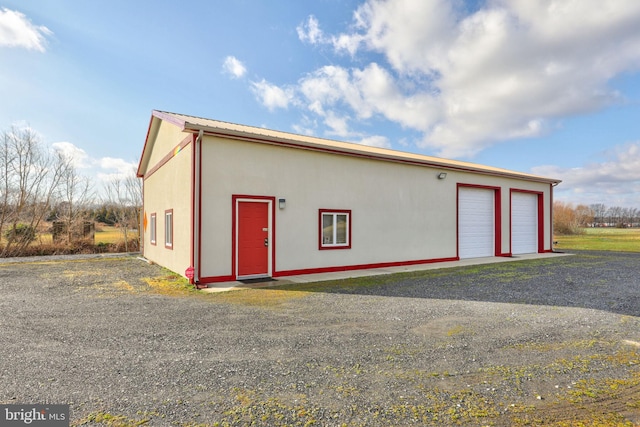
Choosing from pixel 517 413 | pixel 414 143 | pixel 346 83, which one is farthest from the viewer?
pixel 414 143

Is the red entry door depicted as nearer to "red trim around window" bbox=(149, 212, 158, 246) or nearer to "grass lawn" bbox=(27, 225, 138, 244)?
"red trim around window" bbox=(149, 212, 158, 246)

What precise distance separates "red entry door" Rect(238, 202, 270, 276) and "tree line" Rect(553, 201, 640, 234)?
3720cm

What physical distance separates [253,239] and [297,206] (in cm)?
158

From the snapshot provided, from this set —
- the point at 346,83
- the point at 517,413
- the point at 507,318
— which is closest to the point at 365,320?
the point at 507,318

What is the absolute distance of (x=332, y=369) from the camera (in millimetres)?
3219

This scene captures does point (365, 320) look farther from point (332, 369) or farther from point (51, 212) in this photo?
point (51, 212)

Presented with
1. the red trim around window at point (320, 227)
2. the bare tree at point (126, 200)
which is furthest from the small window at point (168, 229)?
the bare tree at point (126, 200)

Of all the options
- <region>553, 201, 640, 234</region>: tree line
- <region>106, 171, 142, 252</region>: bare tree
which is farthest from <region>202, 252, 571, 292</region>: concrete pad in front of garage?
<region>553, 201, 640, 234</region>: tree line

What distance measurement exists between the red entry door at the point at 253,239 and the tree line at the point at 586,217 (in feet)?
122

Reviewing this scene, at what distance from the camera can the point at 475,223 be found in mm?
13453

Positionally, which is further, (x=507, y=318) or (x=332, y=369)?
→ (x=507, y=318)

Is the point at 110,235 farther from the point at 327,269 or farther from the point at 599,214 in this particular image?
the point at 599,214

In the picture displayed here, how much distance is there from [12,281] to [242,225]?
6559 mm

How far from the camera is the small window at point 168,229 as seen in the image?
10328 millimetres
